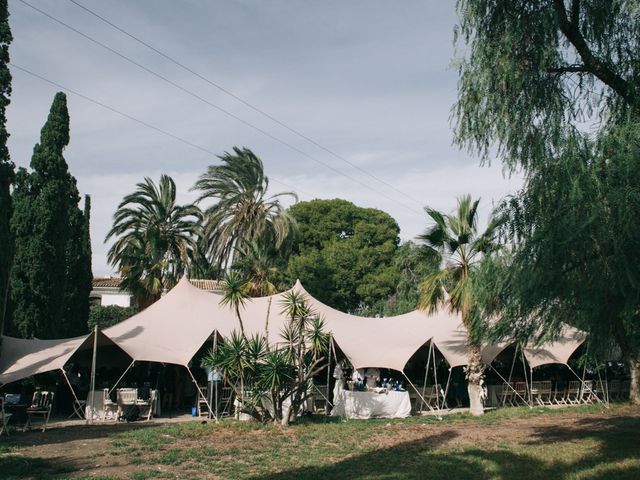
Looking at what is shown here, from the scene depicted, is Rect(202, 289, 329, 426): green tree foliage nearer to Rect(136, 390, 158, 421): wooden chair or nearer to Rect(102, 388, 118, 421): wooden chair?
Rect(136, 390, 158, 421): wooden chair

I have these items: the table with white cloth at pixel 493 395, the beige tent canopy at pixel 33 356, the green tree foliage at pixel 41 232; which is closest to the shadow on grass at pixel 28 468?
the beige tent canopy at pixel 33 356

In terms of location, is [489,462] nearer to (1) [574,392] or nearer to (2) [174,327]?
(2) [174,327]

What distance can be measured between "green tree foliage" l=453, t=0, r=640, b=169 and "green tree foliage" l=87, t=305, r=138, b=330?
107 ft

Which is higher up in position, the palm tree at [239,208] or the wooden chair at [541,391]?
the palm tree at [239,208]

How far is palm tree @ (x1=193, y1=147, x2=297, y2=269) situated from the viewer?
2948cm

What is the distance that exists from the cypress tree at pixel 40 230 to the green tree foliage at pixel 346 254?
19793 mm

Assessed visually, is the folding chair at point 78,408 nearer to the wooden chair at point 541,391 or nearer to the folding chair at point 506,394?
the folding chair at point 506,394

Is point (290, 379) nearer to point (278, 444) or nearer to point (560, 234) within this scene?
point (278, 444)

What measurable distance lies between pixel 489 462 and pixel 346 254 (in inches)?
1267

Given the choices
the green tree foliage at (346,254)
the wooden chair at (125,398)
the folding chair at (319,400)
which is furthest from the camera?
the green tree foliage at (346,254)

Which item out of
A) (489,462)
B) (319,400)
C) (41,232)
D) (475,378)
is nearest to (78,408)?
(41,232)

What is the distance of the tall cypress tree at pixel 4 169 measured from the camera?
1530cm

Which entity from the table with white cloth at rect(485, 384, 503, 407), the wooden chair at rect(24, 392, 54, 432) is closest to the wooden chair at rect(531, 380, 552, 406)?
the table with white cloth at rect(485, 384, 503, 407)

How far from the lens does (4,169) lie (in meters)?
15.7
